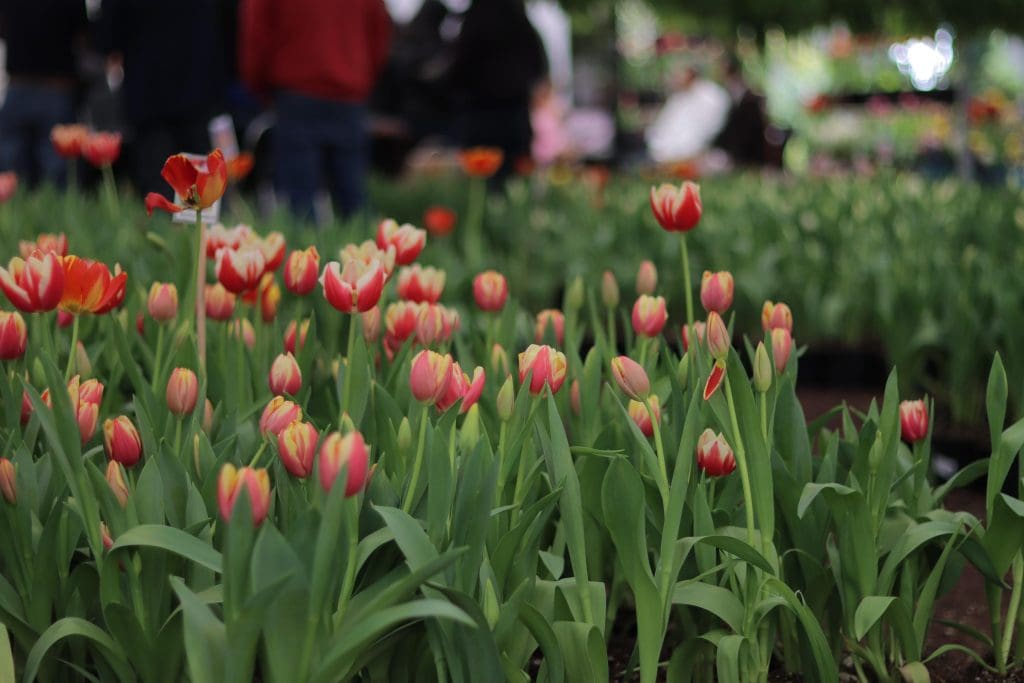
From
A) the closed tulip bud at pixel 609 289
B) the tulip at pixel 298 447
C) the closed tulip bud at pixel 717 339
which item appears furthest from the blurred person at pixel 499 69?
the tulip at pixel 298 447

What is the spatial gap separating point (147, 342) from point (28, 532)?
79 centimetres

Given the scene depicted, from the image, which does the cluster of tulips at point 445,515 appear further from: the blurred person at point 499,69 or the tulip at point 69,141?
the blurred person at point 499,69

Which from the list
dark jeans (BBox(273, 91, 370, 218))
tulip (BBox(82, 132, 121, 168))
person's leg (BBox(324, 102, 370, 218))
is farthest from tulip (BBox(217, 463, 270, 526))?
person's leg (BBox(324, 102, 370, 218))

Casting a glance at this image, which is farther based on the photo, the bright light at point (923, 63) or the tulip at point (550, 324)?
the bright light at point (923, 63)

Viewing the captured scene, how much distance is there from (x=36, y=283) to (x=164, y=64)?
373 centimetres

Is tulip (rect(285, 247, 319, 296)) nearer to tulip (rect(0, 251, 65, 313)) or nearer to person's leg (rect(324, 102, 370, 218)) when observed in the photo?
tulip (rect(0, 251, 65, 313))

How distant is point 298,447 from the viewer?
3.60ft

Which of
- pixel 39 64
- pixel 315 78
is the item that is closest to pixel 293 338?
pixel 315 78

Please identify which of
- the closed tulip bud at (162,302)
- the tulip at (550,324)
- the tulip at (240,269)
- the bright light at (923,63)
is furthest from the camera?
the bright light at (923,63)

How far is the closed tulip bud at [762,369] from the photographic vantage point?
132 cm

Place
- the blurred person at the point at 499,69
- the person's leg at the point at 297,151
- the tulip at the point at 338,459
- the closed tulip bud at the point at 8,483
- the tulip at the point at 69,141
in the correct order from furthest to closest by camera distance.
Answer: the blurred person at the point at 499,69 → the person's leg at the point at 297,151 → the tulip at the point at 69,141 → the closed tulip bud at the point at 8,483 → the tulip at the point at 338,459

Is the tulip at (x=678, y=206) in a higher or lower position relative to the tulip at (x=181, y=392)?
higher

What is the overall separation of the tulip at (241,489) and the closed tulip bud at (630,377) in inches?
17.6

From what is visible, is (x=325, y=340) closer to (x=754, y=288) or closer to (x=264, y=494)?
(x=264, y=494)
